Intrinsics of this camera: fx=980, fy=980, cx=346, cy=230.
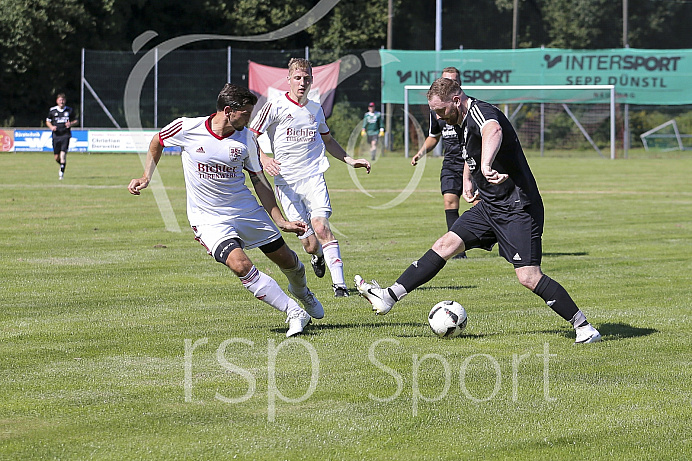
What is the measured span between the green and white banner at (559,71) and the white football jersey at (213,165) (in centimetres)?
3396

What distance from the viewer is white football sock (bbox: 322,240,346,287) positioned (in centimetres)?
960

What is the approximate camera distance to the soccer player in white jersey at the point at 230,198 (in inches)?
290

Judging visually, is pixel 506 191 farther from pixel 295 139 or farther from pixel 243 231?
pixel 295 139

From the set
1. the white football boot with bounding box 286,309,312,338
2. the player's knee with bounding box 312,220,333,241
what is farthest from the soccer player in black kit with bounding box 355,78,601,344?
the player's knee with bounding box 312,220,333,241

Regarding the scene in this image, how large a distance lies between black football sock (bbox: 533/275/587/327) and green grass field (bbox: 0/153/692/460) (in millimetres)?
247

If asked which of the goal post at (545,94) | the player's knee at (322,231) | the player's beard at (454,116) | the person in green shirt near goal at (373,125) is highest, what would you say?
the player's beard at (454,116)

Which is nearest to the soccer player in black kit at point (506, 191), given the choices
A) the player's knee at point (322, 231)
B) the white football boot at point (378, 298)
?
the white football boot at point (378, 298)

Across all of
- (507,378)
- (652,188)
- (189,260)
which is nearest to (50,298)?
(189,260)

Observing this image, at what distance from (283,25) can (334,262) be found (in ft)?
157

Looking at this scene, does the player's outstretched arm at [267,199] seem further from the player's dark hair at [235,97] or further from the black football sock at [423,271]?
the black football sock at [423,271]

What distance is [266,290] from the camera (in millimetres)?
7402

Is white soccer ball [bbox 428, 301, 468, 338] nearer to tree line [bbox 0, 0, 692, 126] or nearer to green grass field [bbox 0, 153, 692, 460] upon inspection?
green grass field [bbox 0, 153, 692, 460]

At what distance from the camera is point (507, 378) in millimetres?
6215

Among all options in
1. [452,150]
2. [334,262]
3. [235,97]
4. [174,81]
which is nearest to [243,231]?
[235,97]
